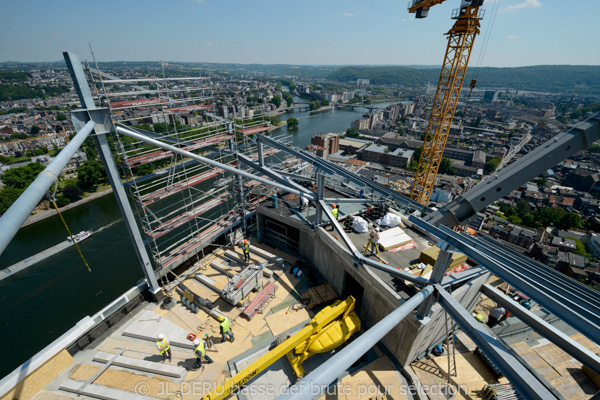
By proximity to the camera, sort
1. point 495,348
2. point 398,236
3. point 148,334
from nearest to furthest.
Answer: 1. point 495,348
2. point 148,334
3. point 398,236

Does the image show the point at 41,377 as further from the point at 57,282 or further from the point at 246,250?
the point at 57,282

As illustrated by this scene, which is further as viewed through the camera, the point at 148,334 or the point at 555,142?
the point at 148,334

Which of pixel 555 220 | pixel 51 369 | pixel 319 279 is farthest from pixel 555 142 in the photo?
pixel 555 220

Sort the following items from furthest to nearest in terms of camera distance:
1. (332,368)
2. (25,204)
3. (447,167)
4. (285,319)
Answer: (447,167), (285,319), (332,368), (25,204)

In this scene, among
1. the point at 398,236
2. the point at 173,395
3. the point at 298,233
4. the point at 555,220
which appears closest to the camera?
the point at 173,395

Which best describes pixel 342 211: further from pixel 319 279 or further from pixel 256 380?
pixel 256 380

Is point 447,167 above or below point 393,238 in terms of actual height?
below

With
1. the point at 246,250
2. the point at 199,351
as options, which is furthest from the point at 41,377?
the point at 246,250

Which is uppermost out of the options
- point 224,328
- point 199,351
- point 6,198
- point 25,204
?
point 25,204
